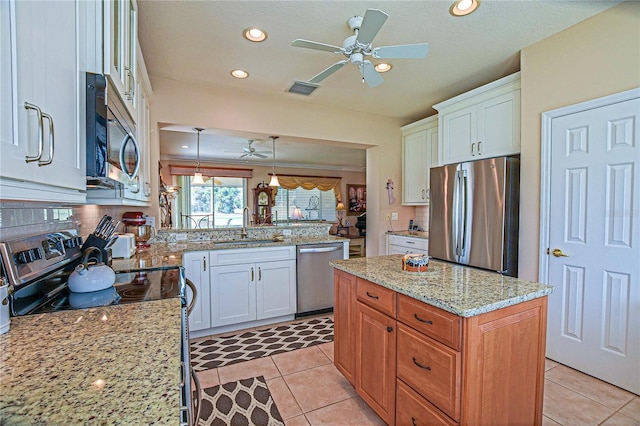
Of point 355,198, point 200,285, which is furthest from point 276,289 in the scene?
point 355,198

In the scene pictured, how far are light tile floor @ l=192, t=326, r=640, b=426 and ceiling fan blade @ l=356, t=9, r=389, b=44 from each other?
2.26 m

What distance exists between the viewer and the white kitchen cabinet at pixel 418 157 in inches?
154

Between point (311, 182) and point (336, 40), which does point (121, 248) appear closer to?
point (336, 40)

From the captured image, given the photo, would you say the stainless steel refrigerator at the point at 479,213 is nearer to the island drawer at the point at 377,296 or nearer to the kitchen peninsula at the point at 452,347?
the kitchen peninsula at the point at 452,347

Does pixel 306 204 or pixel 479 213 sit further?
pixel 306 204

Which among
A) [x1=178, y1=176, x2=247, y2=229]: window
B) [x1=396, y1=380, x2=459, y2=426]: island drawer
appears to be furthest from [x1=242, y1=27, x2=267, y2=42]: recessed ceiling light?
[x1=178, y1=176, x2=247, y2=229]: window

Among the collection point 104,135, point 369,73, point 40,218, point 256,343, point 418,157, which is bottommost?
point 256,343

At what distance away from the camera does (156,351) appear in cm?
84

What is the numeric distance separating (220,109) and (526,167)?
3.01 metres

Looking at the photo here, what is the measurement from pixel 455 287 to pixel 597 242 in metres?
1.46

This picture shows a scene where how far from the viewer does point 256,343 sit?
2811mm

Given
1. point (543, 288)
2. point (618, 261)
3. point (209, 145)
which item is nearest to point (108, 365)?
point (543, 288)

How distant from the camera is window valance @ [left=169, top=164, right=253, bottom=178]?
710cm

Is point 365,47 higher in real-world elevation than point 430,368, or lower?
higher
